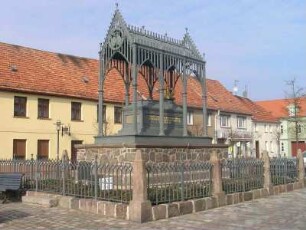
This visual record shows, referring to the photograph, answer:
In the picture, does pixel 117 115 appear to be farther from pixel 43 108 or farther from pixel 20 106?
pixel 20 106

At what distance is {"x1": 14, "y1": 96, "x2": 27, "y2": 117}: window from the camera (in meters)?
28.8

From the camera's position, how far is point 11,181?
14.8 metres

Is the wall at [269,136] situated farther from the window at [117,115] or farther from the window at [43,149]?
the window at [43,149]

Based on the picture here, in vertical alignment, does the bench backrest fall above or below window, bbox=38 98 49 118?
below

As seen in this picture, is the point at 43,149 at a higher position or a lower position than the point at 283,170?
higher

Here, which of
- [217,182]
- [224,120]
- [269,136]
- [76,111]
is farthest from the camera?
[269,136]

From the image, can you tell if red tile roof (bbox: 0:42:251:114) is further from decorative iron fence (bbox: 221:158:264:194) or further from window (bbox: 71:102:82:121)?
decorative iron fence (bbox: 221:158:264:194)

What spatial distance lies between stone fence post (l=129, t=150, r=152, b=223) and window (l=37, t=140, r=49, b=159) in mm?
19902

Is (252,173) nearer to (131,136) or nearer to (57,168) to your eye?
(131,136)

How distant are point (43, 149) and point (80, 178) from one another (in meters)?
17.7

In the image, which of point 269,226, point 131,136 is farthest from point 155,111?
point 269,226

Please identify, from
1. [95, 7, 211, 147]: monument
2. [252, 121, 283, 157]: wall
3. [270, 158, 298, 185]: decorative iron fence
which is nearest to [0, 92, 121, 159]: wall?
[95, 7, 211, 147]: monument

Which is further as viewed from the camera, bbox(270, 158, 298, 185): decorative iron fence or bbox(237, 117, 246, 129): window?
bbox(237, 117, 246, 129): window

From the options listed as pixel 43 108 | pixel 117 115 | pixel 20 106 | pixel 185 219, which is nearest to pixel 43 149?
pixel 43 108
